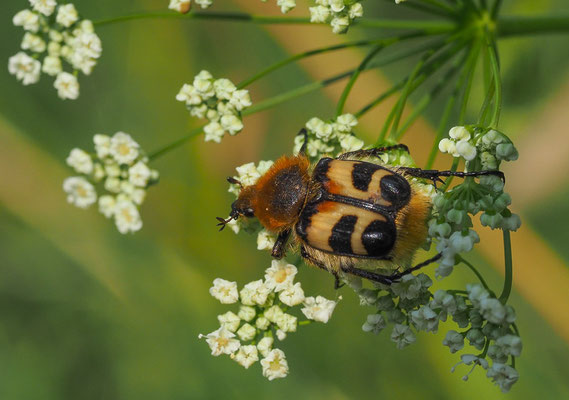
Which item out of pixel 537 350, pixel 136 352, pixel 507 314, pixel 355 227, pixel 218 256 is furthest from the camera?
pixel 218 256

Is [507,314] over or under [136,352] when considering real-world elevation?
under

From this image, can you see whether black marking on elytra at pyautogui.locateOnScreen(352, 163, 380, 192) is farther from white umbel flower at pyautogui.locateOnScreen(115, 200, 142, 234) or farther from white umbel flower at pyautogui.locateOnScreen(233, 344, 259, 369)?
white umbel flower at pyautogui.locateOnScreen(115, 200, 142, 234)

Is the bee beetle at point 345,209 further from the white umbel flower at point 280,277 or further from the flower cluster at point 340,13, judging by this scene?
the flower cluster at point 340,13

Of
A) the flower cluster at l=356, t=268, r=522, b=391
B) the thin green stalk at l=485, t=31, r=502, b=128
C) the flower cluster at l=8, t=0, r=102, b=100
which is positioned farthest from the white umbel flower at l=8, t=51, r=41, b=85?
the thin green stalk at l=485, t=31, r=502, b=128

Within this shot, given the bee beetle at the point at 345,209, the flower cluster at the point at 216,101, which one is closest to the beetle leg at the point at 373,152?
the bee beetle at the point at 345,209

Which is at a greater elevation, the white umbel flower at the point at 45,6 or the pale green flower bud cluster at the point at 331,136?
the white umbel flower at the point at 45,6

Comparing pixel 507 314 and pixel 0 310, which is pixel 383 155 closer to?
pixel 507 314

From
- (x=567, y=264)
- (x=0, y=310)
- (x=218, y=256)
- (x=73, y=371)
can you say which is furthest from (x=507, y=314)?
(x=0, y=310)
